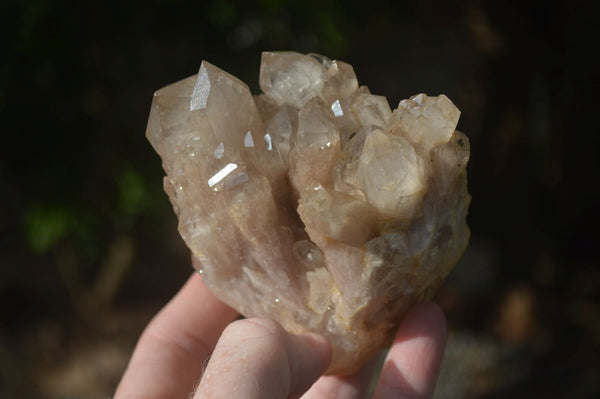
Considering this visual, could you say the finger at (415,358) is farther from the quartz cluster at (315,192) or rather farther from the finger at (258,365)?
the finger at (258,365)

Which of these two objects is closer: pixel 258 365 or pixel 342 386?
pixel 258 365

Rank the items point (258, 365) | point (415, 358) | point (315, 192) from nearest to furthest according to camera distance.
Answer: point (258, 365) → point (315, 192) → point (415, 358)

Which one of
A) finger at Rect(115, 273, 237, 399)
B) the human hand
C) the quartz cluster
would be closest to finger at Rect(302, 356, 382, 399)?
the human hand

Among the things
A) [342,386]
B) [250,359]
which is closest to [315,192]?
[250,359]

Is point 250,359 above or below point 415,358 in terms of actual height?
above

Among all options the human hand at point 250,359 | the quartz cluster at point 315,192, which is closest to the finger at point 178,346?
the human hand at point 250,359

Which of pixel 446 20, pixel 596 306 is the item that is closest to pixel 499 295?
pixel 596 306

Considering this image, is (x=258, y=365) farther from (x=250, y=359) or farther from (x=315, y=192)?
(x=315, y=192)
